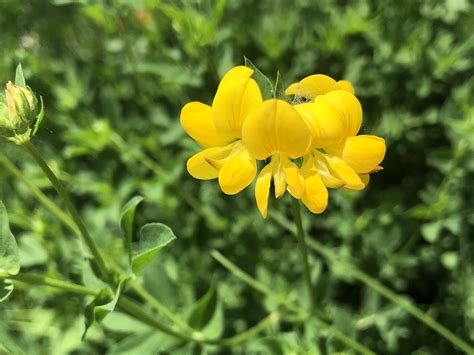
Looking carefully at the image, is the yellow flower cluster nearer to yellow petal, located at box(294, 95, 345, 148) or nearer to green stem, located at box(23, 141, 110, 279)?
yellow petal, located at box(294, 95, 345, 148)

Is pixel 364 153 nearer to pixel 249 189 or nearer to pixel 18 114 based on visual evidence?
pixel 18 114

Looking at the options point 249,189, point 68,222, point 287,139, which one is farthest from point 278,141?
point 249,189

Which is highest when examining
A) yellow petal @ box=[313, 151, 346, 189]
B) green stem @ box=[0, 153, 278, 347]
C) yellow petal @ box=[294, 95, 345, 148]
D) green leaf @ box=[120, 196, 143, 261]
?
yellow petal @ box=[294, 95, 345, 148]

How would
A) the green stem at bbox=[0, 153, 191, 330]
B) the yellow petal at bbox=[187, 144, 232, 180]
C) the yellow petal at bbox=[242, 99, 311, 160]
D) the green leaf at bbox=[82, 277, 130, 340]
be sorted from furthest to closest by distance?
the green stem at bbox=[0, 153, 191, 330] → the green leaf at bbox=[82, 277, 130, 340] → the yellow petal at bbox=[187, 144, 232, 180] → the yellow petal at bbox=[242, 99, 311, 160]

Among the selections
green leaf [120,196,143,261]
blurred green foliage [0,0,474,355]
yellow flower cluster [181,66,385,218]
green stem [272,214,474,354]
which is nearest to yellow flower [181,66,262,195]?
yellow flower cluster [181,66,385,218]

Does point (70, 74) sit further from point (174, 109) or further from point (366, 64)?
point (366, 64)

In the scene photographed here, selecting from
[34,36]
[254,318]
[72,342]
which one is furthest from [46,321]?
[34,36]

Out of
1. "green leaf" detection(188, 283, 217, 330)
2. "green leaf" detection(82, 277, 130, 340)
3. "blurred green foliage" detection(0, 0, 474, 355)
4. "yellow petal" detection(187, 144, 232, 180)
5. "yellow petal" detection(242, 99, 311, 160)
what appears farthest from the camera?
"blurred green foliage" detection(0, 0, 474, 355)
